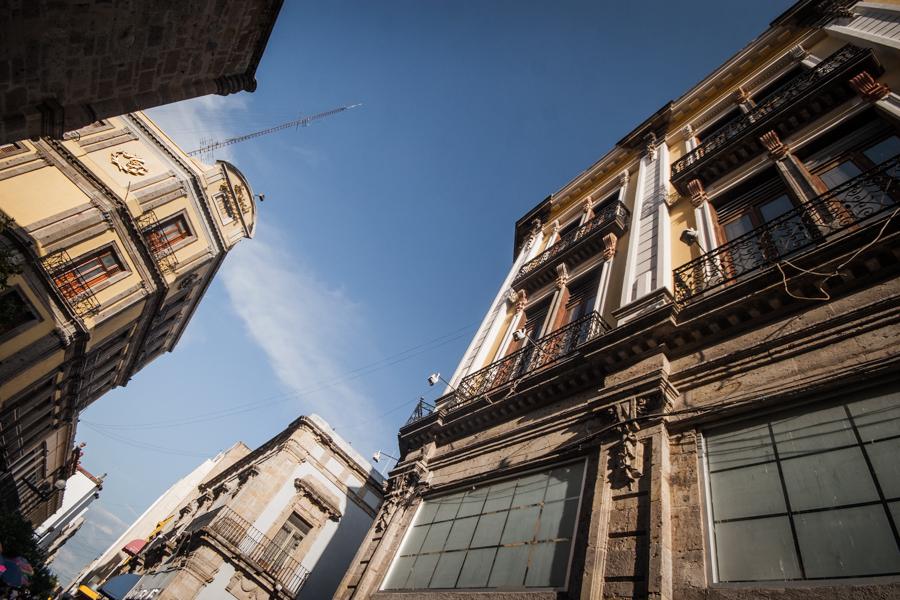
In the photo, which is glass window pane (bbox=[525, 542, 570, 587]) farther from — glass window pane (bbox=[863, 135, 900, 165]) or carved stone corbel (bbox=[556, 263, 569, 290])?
glass window pane (bbox=[863, 135, 900, 165])

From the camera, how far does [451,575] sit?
266 inches

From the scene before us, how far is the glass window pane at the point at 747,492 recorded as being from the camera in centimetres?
437

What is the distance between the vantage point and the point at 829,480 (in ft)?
13.6

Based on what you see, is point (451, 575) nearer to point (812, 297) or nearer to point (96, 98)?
point (812, 297)

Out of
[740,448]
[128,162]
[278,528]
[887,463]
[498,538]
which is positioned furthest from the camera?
[278,528]

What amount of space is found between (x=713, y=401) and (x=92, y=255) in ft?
62.0

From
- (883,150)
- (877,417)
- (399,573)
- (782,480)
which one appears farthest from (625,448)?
(883,150)

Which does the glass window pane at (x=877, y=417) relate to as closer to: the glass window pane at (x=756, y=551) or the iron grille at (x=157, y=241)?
the glass window pane at (x=756, y=551)

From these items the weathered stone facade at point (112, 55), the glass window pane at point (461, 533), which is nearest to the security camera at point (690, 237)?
the glass window pane at point (461, 533)

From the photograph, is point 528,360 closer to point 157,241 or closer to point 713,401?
point 713,401

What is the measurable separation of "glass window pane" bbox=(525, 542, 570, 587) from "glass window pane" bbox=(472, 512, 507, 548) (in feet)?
2.95

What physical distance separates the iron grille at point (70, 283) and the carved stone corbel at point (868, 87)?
→ 20.9m

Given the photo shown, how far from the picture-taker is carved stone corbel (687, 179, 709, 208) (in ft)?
32.1

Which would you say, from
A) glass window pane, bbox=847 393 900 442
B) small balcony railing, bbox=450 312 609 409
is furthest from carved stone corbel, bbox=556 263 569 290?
glass window pane, bbox=847 393 900 442
